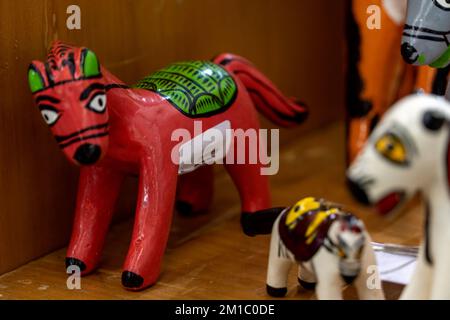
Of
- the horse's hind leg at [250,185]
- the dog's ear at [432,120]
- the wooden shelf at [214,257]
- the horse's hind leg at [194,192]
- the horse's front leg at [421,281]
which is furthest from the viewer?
the horse's hind leg at [194,192]

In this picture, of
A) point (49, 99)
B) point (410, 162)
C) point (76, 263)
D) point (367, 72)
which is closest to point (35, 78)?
point (49, 99)

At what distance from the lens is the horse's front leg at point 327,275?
989mm

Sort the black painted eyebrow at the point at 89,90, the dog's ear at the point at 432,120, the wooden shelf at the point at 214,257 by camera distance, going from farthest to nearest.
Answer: the wooden shelf at the point at 214,257 → the black painted eyebrow at the point at 89,90 → the dog's ear at the point at 432,120

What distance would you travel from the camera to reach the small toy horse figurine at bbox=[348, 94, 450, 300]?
2.81 ft

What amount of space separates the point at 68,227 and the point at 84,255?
0.45ft

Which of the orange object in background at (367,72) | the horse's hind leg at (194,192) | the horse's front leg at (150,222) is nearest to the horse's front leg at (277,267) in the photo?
the horse's front leg at (150,222)

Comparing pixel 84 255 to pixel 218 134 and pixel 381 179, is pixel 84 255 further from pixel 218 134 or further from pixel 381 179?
pixel 381 179

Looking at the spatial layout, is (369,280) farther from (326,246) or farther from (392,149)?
(392,149)

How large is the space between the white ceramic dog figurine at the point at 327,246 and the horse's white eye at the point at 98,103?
0.26m

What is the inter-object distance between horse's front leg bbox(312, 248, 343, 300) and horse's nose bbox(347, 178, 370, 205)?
0.12 metres

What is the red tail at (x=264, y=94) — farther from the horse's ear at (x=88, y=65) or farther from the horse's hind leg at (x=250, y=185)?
the horse's ear at (x=88, y=65)

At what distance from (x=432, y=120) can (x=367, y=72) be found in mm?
721
